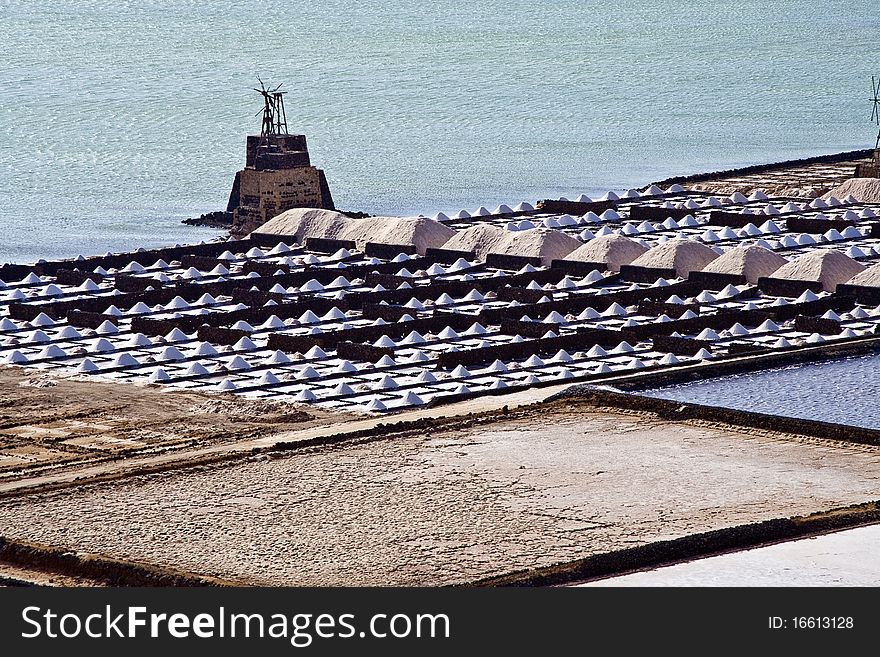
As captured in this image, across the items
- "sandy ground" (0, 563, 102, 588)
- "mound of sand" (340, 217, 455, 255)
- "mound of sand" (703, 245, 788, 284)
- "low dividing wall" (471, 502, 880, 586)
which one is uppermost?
"mound of sand" (340, 217, 455, 255)

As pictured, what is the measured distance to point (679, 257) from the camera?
53.5 metres

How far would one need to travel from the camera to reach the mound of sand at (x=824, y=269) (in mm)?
50250

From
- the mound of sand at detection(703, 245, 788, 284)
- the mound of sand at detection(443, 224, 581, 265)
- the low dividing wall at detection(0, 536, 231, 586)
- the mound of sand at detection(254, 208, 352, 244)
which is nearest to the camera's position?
the low dividing wall at detection(0, 536, 231, 586)

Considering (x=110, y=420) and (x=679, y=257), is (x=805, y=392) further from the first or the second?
(x=679, y=257)

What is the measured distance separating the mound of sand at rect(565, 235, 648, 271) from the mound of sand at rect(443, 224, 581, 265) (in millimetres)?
624

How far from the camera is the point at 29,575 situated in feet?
84.3

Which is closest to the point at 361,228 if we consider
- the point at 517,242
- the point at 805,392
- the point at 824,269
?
the point at 517,242

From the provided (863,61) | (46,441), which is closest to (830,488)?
(46,441)

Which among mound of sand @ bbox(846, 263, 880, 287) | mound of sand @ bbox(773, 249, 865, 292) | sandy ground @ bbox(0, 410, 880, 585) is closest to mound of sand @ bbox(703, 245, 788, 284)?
mound of sand @ bbox(773, 249, 865, 292)

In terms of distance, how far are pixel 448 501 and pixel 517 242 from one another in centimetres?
2848

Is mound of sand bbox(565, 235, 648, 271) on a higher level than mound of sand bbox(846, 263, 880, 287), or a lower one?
higher

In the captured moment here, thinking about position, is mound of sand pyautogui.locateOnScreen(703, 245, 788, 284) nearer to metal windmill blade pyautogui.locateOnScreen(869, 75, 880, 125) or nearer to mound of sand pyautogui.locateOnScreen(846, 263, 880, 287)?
mound of sand pyautogui.locateOnScreen(846, 263, 880, 287)

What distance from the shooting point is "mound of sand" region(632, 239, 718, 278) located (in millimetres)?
53219

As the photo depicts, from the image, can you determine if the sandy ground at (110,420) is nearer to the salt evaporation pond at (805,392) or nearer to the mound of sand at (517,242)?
the salt evaporation pond at (805,392)
